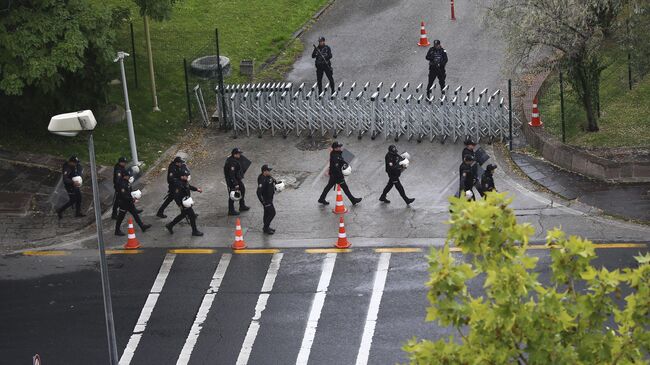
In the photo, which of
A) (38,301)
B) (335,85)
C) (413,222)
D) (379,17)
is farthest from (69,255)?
(379,17)

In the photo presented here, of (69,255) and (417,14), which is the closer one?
(69,255)

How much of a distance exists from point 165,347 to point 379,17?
17.9 meters

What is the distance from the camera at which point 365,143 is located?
2602cm

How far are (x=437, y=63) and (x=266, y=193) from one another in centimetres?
741

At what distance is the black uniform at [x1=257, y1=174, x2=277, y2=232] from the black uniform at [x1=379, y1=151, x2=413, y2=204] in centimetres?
234

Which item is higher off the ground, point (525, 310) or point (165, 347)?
point (525, 310)

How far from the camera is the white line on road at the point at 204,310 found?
1770 cm

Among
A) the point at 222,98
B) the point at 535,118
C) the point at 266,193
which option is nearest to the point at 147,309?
the point at 266,193

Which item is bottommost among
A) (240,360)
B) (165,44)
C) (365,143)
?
(240,360)

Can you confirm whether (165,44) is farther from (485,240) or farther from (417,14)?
(485,240)

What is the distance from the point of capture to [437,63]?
2739cm

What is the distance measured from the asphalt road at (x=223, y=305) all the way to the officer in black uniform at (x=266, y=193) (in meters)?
1.03

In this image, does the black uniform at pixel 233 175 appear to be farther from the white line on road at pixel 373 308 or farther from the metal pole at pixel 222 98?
the metal pole at pixel 222 98

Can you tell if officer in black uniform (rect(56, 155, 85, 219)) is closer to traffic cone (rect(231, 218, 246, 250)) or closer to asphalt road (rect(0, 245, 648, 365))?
asphalt road (rect(0, 245, 648, 365))
